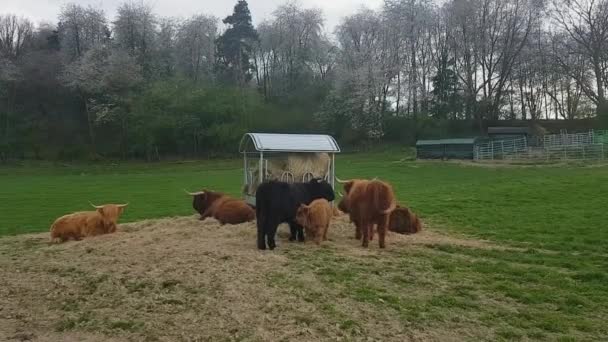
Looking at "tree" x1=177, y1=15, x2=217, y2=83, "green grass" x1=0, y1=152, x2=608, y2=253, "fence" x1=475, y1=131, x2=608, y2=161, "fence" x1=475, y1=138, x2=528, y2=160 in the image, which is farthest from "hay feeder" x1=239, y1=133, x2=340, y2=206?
"tree" x1=177, y1=15, x2=217, y2=83

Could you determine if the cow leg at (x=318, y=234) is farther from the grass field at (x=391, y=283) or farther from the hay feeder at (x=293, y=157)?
the hay feeder at (x=293, y=157)

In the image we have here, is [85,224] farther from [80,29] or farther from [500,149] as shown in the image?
[80,29]

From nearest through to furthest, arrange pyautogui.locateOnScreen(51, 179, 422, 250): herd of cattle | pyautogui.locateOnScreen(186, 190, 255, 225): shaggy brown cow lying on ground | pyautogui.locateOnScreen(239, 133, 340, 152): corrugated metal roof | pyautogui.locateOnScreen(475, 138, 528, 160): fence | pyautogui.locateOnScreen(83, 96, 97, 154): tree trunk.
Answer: pyautogui.locateOnScreen(51, 179, 422, 250): herd of cattle, pyautogui.locateOnScreen(239, 133, 340, 152): corrugated metal roof, pyautogui.locateOnScreen(186, 190, 255, 225): shaggy brown cow lying on ground, pyautogui.locateOnScreen(475, 138, 528, 160): fence, pyautogui.locateOnScreen(83, 96, 97, 154): tree trunk

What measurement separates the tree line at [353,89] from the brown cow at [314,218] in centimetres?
4730

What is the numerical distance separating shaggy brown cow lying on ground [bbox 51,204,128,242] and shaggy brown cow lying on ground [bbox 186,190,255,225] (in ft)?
6.85

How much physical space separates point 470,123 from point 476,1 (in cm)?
1266

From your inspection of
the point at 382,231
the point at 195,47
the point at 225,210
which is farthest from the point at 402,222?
the point at 195,47

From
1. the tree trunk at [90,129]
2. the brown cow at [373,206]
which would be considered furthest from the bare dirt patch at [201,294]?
the tree trunk at [90,129]

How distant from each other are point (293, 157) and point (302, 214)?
298 cm

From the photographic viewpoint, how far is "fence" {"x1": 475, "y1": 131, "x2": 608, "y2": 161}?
3975cm

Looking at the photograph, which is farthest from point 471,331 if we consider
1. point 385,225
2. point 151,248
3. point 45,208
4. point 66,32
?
point 66,32

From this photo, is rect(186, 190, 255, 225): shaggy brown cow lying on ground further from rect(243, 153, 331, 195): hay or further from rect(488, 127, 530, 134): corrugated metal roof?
rect(488, 127, 530, 134): corrugated metal roof

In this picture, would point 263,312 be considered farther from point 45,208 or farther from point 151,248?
point 45,208

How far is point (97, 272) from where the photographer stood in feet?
24.0
